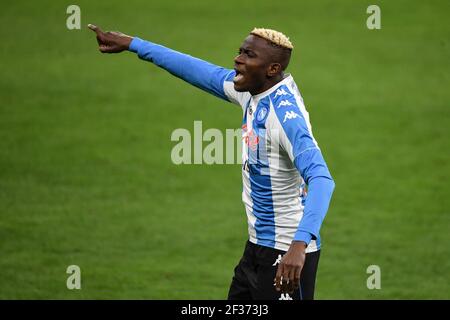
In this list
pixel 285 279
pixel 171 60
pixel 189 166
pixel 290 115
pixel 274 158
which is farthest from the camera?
pixel 189 166

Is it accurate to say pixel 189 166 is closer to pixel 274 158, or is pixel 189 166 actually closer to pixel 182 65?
pixel 182 65

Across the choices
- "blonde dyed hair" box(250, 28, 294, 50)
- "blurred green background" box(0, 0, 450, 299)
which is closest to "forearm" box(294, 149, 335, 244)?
"blonde dyed hair" box(250, 28, 294, 50)

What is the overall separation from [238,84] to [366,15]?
13.4 m

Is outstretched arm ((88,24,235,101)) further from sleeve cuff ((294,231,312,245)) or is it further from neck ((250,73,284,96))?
sleeve cuff ((294,231,312,245))

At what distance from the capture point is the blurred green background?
1062 cm

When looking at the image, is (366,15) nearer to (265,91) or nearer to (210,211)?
(210,211)

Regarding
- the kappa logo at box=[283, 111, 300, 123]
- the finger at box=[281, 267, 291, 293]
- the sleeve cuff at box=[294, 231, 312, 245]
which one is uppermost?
the kappa logo at box=[283, 111, 300, 123]

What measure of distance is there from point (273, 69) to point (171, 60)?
87 centimetres

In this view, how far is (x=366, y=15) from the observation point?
63.7 ft

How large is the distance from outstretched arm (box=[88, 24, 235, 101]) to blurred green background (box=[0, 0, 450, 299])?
340cm

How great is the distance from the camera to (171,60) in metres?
6.97

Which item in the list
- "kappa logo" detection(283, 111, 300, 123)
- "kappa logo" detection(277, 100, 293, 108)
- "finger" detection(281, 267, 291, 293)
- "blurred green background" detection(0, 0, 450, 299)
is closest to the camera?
"finger" detection(281, 267, 291, 293)

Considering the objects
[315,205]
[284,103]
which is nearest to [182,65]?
[284,103]
